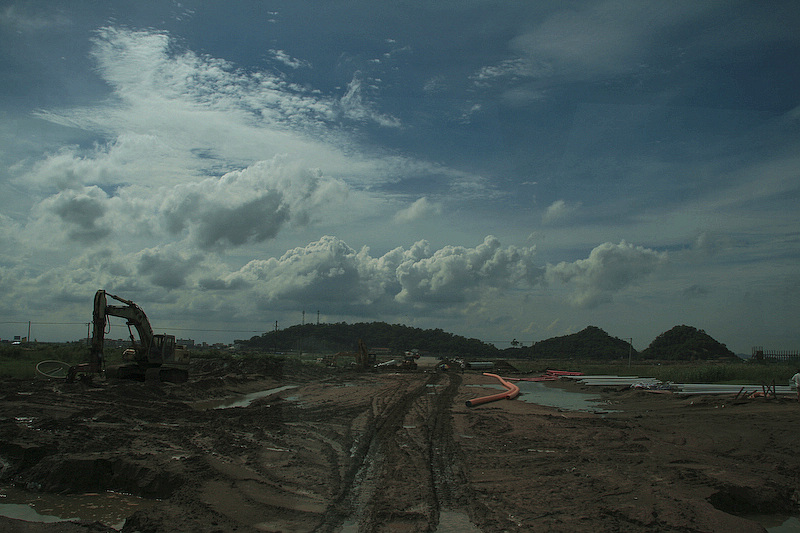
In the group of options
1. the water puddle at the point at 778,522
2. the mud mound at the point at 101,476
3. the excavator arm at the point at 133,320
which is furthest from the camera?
the excavator arm at the point at 133,320

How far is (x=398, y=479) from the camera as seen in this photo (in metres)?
9.01

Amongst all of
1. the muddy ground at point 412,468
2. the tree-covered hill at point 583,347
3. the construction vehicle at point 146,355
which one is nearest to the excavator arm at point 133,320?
the construction vehicle at point 146,355

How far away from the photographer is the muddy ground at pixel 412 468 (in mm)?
7062

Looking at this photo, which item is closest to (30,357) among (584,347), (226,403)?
(226,403)

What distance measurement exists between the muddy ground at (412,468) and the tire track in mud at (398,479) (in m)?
0.04

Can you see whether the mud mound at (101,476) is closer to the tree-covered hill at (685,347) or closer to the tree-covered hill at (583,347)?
the tree-covered hill at (685,347)

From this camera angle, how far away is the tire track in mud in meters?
7.00

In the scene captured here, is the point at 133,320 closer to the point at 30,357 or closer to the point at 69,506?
the point at 69,506

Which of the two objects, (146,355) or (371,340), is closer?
(146,355)

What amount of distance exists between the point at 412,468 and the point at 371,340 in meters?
164

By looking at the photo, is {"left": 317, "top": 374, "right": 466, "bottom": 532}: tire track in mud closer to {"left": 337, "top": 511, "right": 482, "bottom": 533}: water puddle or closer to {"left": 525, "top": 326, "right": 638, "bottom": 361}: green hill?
{"left": 337, "top": 511, "right": 482, "bottom": 533}: water puddle

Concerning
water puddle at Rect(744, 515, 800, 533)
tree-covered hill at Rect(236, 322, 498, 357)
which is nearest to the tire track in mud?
water puddle at Rect(744, 515, 800, 533)

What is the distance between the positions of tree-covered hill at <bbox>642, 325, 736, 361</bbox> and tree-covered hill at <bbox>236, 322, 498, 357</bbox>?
4905 centimetres

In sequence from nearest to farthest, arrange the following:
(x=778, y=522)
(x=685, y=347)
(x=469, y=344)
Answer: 1. (x=778, y=522)
2. (x=685, y=347)
3. (x=469, y=344)
